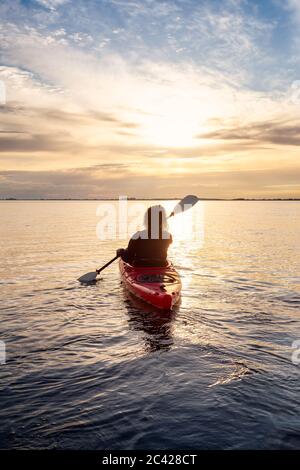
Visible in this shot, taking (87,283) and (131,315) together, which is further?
(87,283)

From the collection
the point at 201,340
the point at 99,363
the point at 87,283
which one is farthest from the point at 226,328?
the point at 87,283

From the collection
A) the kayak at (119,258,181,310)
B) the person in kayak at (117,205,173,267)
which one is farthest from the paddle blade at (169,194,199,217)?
the kayak at (119,258,181,310)

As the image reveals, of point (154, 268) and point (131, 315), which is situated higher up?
point (154, 268)

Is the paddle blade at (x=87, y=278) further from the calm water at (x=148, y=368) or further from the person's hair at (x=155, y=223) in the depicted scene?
the person's hair at (x=155, y=223)

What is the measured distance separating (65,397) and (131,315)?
21.3 ft

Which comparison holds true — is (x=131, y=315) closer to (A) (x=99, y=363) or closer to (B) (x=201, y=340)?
(B) (x=201, y=340)

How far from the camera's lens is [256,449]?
6.62 meters

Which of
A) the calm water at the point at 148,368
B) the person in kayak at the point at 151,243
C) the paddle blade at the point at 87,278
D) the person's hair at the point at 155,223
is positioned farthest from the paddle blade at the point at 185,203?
the paddle blade at the point at 87,278

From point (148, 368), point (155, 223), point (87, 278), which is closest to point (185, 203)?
point (155, 223)

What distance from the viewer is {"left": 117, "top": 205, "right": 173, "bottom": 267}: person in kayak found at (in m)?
17.0

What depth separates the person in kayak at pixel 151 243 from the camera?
17047 millimetres

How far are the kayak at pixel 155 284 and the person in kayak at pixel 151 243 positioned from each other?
359mm

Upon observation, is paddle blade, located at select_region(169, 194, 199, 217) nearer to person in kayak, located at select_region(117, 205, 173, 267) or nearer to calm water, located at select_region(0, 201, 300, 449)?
person in kayak, located at select_region(117, 205, 173, 267)
